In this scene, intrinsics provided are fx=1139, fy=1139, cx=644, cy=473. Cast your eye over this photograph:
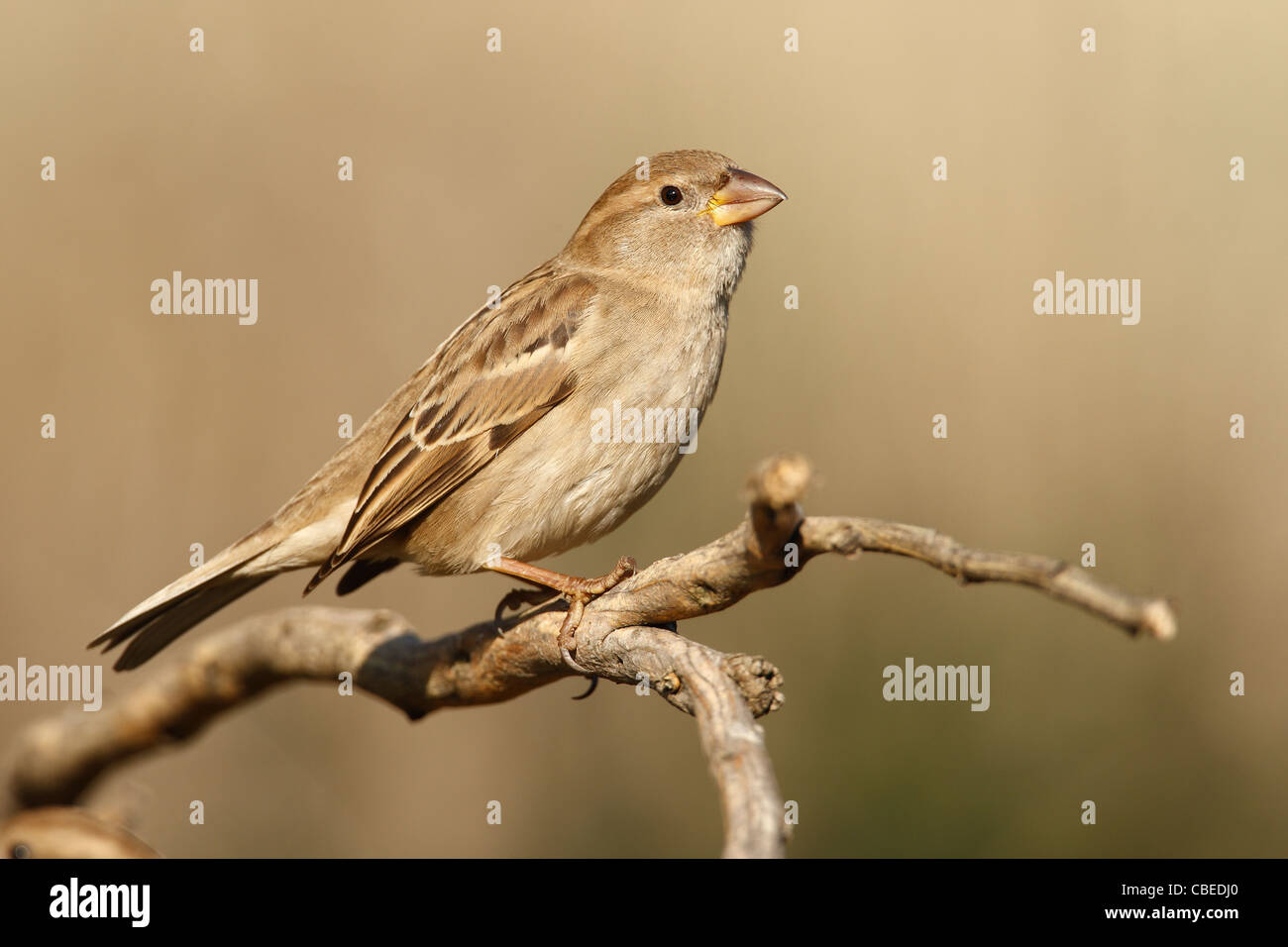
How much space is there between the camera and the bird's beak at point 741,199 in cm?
470

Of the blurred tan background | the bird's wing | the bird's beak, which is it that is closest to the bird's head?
the bird's beak

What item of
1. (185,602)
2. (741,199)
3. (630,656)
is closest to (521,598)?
(185,602)

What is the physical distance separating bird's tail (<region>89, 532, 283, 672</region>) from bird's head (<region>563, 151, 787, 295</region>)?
1.91 meters

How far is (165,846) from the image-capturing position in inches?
238

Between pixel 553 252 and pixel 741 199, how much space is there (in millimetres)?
1971

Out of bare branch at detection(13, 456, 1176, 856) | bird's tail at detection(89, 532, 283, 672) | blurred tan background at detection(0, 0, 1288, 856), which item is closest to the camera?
bare branch at detection(13, 456, 1176, 856)

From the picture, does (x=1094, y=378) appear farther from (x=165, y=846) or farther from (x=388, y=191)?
(x=165, y=846)

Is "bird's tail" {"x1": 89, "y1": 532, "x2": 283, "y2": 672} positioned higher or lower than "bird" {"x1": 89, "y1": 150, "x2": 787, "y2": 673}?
lower

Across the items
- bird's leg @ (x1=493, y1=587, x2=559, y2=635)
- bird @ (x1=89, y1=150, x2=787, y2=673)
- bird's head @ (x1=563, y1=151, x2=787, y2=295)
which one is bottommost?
bird's leg @ (x1=493, y1=587, x2=559, y2=635)

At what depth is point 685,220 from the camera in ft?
15.9

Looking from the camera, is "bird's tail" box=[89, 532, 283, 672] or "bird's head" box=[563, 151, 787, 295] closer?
"bird's tail" box=[89, 532, 283, 672]

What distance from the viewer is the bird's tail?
443 centimetres

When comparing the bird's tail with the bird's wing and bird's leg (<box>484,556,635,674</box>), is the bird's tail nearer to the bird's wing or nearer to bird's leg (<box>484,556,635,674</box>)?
the bird's wing

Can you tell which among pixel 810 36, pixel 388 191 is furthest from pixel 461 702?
pixel 810 36
